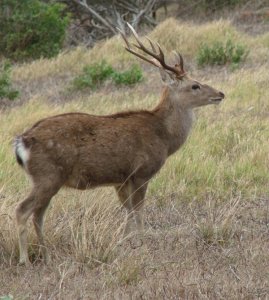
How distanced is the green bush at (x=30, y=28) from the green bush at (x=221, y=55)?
3987 millimetres

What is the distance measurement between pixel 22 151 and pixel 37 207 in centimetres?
44

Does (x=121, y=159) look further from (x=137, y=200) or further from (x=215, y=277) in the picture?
(x=215, y=277)

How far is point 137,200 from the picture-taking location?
7211mm

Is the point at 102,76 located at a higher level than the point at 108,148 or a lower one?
lower

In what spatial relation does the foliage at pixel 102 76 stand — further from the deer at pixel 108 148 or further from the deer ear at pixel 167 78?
the deer ear at pixel 167 78

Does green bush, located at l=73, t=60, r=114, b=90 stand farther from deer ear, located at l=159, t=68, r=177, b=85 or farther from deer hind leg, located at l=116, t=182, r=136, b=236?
deer hind leg, located at l=116, t=182, r=136, b=236

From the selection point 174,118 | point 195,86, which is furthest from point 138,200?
point 195,86

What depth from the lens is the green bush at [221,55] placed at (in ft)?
52.4

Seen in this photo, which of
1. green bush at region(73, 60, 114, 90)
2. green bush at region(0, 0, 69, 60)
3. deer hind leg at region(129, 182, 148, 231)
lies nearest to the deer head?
deer hind leg at region(129, 182, 148, 231)

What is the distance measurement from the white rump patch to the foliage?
27.4 feet

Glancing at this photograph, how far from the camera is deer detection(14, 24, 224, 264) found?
6.39 meters

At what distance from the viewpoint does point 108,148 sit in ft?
22.5

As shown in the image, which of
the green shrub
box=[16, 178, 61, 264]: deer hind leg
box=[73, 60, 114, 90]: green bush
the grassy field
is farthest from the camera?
box=[73, 60, 114, 90]: green bush

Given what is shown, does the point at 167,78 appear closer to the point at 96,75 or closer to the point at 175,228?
the point at 175,228
